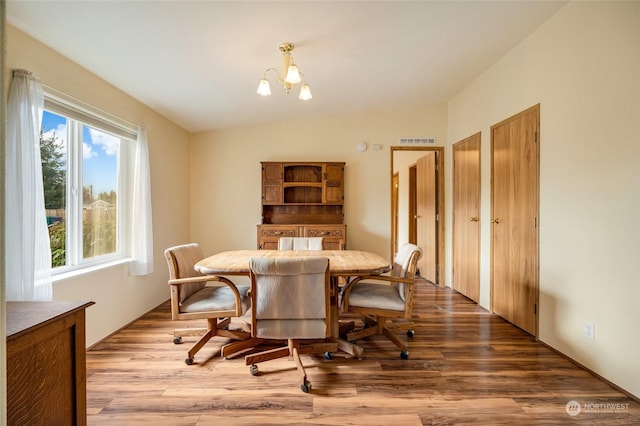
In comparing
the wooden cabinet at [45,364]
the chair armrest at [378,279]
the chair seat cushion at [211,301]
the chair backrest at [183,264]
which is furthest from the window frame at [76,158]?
the chair armrest at [378,279]

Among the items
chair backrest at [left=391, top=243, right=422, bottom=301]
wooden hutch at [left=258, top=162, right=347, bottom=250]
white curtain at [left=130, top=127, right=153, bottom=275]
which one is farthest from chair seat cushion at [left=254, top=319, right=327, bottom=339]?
wooden hutch at [left=258, top=162, right=347, bottom=250]

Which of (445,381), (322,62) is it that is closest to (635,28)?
(322,62)

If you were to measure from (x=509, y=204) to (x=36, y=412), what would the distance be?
12.1 ft

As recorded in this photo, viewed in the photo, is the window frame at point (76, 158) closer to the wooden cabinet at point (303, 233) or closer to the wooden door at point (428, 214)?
the wooden cabinet at point (303, 233)

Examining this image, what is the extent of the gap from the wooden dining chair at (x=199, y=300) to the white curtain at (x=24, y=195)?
29.6 inches

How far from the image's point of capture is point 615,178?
194 cm

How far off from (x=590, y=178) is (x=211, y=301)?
116 inches

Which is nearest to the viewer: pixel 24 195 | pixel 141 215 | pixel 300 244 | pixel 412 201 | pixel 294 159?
pixel 24 195

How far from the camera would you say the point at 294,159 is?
15.2 ft

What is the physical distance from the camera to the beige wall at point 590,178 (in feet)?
6.07

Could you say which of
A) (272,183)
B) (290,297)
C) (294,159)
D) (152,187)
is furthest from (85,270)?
(294,159)

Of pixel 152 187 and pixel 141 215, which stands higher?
pixel 152 187

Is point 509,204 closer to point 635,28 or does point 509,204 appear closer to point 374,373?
point 635,28

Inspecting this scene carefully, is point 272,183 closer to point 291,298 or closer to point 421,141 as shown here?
point 421,141
